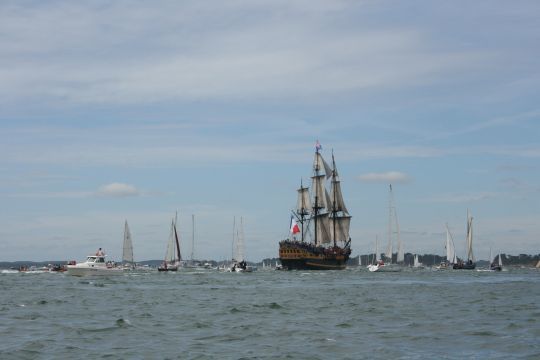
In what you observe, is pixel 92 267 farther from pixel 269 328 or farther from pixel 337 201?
pixel 337 201

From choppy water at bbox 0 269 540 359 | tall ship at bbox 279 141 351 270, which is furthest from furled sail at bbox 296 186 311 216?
choppy water at bbox 0 269 540 359

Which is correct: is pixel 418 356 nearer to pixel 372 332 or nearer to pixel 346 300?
pixel 372 332

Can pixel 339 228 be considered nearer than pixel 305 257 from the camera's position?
No

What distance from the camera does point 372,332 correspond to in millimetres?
35281

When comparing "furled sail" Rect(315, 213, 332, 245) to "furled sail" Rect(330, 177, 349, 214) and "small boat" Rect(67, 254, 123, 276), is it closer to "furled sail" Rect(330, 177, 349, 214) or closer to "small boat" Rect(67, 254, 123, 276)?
"furled sail" Rect(330, 177, 349, 214)

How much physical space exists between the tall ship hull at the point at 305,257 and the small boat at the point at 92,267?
71.8 m

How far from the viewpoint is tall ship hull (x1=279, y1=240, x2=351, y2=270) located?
18112 cm

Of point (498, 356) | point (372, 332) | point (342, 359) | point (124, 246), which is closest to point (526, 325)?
point (372, 332)

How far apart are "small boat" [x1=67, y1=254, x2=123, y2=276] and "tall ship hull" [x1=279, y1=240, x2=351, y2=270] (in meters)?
71.8

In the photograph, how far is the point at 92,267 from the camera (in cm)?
11131

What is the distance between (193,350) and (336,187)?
167385 mm

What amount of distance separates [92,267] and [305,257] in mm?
78127

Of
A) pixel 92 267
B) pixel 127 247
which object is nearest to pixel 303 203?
pixel 127 247

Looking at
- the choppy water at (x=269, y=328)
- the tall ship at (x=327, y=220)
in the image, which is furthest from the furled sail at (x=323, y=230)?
the choppy water at (x=269, y=328)
